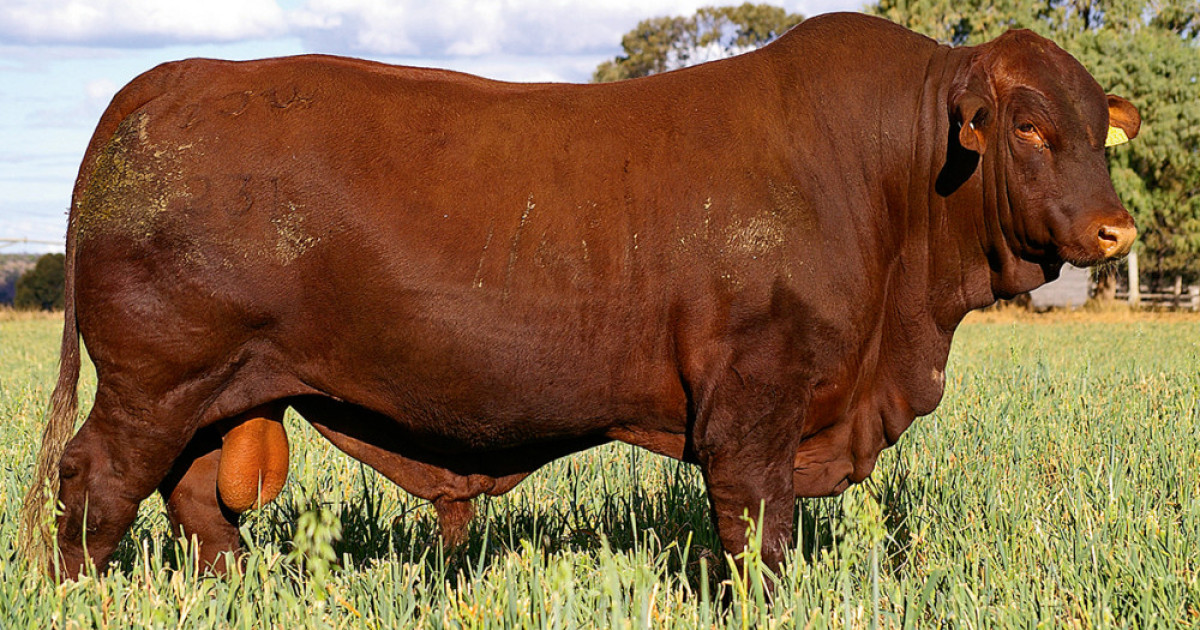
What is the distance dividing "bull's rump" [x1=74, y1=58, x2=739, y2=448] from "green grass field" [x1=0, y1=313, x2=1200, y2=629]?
1.57ft

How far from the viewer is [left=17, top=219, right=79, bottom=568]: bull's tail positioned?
3314 millimetres

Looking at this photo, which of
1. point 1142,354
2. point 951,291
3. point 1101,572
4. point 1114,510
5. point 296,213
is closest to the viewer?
Answer: point 296,213

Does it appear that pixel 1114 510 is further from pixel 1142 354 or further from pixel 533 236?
pixel 1142 354

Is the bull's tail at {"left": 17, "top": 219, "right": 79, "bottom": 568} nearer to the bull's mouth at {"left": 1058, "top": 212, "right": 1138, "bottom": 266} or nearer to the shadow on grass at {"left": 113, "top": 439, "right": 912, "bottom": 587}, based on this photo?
the shadow on grass at {"left": 113, "top": 439, "right": 912, "bottom": 587}

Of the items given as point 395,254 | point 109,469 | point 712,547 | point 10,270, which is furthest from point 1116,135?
point 10,270

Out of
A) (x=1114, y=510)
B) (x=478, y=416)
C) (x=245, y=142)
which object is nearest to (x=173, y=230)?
(x=245, y=142)

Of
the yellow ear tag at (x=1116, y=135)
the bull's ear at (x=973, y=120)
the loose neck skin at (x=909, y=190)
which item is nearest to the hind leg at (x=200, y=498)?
the loose neck skin at (x=909, y=190)

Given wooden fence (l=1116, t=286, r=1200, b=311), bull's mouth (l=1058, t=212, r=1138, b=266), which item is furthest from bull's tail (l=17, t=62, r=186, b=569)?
wooden fence (l=1116, t=286, r=1200, b=311)

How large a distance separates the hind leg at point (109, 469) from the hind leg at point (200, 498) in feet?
0.87

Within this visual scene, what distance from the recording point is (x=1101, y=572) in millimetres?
3322

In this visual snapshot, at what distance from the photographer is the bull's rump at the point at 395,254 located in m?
3.09

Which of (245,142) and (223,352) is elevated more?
(245,142)

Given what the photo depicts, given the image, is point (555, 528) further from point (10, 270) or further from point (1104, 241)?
point (10, 270)

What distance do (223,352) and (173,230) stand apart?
37cm
